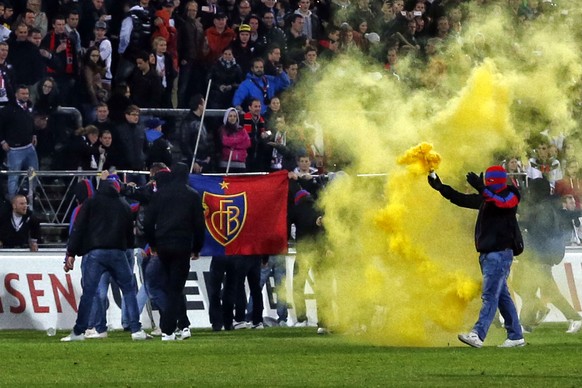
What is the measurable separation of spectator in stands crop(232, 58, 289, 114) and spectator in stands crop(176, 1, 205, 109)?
105 centimetres

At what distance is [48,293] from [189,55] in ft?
20.0

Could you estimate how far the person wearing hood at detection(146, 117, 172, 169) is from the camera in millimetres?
23938

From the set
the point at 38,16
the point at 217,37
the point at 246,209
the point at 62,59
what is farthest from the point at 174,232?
the point at 217,37

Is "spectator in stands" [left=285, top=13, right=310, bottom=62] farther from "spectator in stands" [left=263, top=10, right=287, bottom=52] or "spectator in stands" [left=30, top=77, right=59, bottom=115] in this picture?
"spectator in stands" [left=30, top=77, right=59, bottom=115]

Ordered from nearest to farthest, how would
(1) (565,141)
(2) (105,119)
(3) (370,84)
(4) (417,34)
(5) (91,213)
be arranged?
(5) (91,213), (3) (370,84), (2) (105,119), (1) (565,141), (4) (417,34)

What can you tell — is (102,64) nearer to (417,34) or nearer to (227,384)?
(417,34)

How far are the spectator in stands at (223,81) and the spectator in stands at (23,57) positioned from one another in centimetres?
322

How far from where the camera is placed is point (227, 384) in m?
13.9

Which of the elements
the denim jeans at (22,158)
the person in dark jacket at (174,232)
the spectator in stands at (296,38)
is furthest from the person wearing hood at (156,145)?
the person in dark jacket at (174,232)

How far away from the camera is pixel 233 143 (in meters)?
25.7

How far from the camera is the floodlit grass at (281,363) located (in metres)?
14.2

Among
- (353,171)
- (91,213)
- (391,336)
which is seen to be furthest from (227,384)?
(353,171)

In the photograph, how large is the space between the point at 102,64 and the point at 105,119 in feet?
5.32

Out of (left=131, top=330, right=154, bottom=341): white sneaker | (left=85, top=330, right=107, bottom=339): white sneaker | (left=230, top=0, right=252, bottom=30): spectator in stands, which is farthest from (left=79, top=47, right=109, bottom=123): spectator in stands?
(left=131, top=330, right=154, bottom=341): white sneaker
